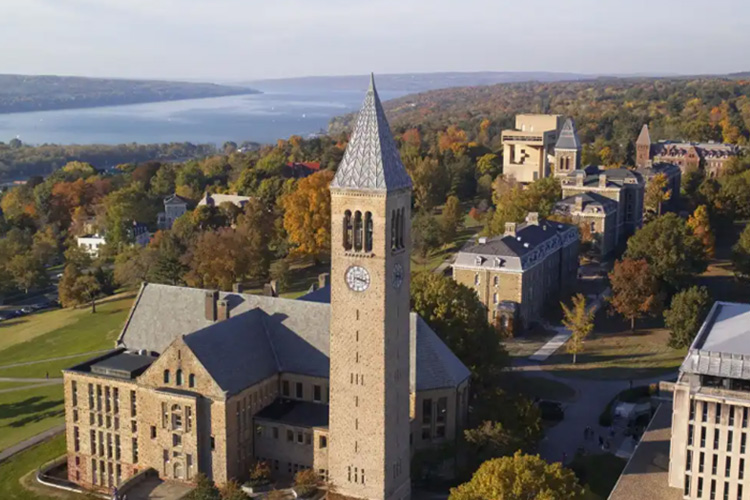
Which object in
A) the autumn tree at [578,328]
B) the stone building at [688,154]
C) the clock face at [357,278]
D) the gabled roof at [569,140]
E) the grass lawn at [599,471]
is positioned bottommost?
the grass lawn at [599,471]

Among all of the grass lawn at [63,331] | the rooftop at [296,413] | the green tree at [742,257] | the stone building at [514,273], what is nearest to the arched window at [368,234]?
the rooftop at [296,413]

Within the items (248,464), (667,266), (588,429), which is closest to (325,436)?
(248,464)

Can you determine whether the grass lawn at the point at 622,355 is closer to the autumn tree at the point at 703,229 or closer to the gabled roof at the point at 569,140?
the autumn tree at the point at 703,229

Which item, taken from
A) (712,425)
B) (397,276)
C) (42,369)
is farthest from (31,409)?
(712,425)

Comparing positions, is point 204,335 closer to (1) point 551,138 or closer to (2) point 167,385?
(2) point 167,385

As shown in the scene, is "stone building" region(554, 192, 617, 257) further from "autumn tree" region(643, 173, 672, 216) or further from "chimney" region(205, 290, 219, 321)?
"chimney" region(205, 290, 219, 321)

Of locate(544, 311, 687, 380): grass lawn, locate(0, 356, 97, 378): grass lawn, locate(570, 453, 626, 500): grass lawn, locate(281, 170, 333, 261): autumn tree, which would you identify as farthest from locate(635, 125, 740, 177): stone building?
locate(0, 356, 97, 378): grass lawn
